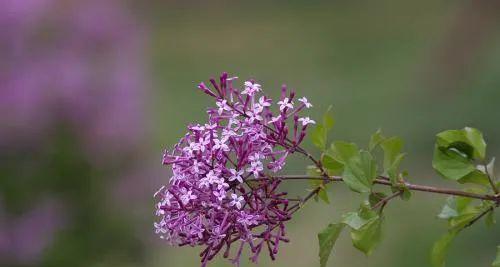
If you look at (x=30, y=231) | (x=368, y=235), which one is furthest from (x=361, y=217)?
(x=30, y=231)

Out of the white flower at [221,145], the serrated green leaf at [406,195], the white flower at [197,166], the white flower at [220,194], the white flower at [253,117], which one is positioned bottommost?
the serrated green leaf at [406,195]

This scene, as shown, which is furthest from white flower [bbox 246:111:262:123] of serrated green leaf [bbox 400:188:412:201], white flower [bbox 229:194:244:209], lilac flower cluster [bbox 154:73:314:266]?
serrated green leaf [bbox 400:188:412:201]

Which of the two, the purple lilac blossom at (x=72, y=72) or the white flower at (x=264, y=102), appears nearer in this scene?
the white flower at (x=264, y=102)

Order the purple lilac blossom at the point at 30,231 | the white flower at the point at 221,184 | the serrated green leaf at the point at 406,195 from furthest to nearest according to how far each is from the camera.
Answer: the purple lilac blossom at the point at 30,231
the serrated green leaf at the point at 406,195
the white flower at the point at 221,184

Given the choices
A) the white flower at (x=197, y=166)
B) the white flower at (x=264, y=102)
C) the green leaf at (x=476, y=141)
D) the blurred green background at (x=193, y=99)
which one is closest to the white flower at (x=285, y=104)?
the white flower at (x=264, y=102)

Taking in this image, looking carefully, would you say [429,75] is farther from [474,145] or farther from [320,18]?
[474,145]

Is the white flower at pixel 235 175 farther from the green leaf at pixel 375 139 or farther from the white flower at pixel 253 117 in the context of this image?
the green leaf at pixel 375 139

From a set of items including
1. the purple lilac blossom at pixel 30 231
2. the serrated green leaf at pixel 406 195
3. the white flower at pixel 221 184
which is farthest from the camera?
the purple lilac blossom at pixel 30 231

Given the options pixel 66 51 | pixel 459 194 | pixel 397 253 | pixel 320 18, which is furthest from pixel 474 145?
pixel 320 18
